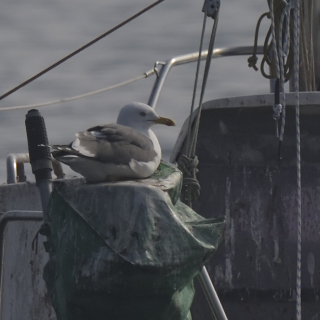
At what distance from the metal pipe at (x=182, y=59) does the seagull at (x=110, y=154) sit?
1817 mm

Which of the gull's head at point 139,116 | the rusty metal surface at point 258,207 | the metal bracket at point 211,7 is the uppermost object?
the metal bracket at point 211,7

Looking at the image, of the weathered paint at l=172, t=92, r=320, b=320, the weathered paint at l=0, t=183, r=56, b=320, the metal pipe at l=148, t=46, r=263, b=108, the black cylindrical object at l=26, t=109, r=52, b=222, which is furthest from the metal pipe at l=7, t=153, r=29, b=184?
the black cylindrical object at l=26, t=109, r=52, b=222

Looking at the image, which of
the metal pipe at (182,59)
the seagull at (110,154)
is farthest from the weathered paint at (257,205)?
the seagull at (110,154)

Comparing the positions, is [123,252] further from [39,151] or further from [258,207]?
[258,207]

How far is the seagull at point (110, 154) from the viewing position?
373 centimetres

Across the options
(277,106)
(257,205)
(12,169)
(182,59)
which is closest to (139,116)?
(277,106)

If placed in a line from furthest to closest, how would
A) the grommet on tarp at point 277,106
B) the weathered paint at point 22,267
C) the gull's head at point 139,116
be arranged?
the grommet on tarp at point 277,106 → the weathered paint at point 22,267 → the gull's head at point 139,116

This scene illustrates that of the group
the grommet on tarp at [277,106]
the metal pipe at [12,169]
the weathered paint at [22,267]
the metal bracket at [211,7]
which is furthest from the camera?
the metal pipe at [12,169]

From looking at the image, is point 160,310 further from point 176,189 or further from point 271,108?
point 271,108

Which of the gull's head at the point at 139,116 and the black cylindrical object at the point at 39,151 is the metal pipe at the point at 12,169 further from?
the black cylindrical object at the point at 39,151

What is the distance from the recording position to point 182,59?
657 cm

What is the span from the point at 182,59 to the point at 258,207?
104 centimetres

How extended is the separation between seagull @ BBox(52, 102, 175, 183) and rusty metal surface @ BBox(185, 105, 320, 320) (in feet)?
6.47

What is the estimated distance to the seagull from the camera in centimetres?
373
